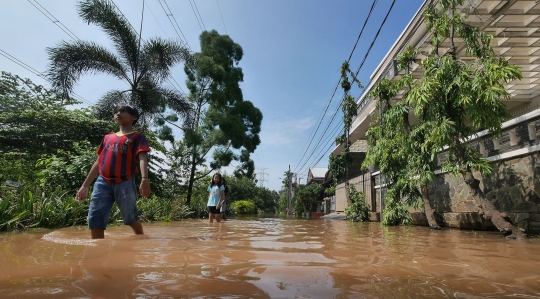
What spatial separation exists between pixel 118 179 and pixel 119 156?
26 cm

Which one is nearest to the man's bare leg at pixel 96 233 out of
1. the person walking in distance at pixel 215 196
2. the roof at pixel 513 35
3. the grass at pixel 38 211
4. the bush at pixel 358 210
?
the grass at pixel 38 211

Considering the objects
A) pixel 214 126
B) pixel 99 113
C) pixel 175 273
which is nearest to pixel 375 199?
pixel 214 126

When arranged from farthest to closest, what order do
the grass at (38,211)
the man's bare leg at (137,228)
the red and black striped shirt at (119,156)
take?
the grass at (38,211) → the man's bare leg at (137,228) → the red and black striped shirt at (119,156)

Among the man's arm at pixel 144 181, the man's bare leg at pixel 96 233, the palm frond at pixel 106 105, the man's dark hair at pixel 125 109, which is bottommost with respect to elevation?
the man's bare leg at pixel 96 233

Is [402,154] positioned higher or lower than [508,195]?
higher

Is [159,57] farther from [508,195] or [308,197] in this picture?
[308,197]

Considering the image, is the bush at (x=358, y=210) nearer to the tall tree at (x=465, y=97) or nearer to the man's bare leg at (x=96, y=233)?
the tall tree at (x=465, y=97)

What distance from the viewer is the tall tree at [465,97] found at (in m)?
4.75

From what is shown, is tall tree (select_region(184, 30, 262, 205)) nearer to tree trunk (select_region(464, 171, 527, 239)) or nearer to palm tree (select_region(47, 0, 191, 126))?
palm tree (select_region(47, 0, 191, 126))

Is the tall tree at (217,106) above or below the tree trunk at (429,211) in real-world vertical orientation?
above

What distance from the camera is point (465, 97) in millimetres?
4855

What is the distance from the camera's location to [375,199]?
1301cm

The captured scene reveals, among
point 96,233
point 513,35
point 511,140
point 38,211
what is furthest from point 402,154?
point 38,211

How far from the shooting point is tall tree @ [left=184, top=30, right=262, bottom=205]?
47.0ft
